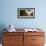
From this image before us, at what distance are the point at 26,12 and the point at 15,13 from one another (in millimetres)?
Answer: 377

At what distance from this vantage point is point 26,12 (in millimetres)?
4188

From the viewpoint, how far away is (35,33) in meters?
3.66

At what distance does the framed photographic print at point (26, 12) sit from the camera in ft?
13.7

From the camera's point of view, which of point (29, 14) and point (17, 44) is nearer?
point (17, 44)

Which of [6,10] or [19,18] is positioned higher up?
[6,10]

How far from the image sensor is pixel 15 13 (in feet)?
13.7

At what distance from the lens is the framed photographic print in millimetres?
4172

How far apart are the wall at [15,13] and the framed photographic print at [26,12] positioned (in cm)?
10

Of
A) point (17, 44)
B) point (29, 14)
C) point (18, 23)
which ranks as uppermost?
point (29, 14)

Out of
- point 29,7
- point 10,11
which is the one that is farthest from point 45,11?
point 10,11

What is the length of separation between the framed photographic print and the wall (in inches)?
4.0

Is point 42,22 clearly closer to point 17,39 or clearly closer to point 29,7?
point 29,7

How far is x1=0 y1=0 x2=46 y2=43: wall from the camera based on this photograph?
417cm

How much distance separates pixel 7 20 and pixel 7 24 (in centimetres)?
14
